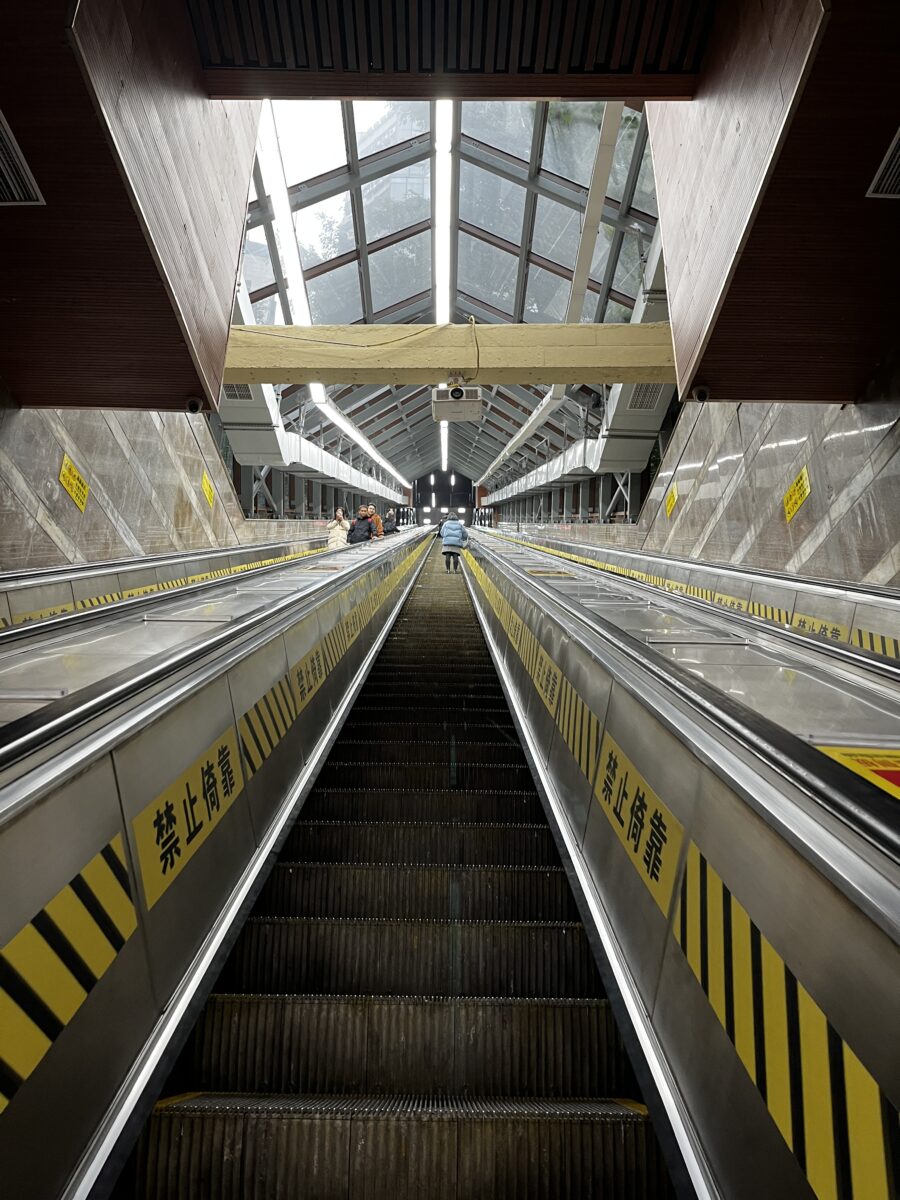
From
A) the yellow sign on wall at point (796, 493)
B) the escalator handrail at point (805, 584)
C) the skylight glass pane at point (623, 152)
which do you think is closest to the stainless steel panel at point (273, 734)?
the escalator handrail at point (805, 584)

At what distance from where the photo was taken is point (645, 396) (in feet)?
39.7

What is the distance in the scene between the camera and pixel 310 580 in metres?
5.25

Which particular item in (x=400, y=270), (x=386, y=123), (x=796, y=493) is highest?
(x=386, y=123)

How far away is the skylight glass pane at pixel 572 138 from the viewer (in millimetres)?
9031

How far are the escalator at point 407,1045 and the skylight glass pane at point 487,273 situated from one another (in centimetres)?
1304

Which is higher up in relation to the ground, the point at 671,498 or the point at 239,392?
the point at 239,392

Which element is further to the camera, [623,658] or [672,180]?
[672,180]

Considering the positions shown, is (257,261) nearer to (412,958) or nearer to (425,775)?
(425,775)

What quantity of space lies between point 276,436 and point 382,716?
9.20 meters

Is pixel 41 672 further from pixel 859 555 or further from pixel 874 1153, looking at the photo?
pixel 859 555

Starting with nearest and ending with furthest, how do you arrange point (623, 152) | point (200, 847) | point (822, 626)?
point (200, 847)
point (822, 626)
point (623, 152)

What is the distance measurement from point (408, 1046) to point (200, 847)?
0.81 m

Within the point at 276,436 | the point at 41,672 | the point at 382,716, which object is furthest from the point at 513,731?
the point at 276,436

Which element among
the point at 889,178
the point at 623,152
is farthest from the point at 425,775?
the point at 623,152
